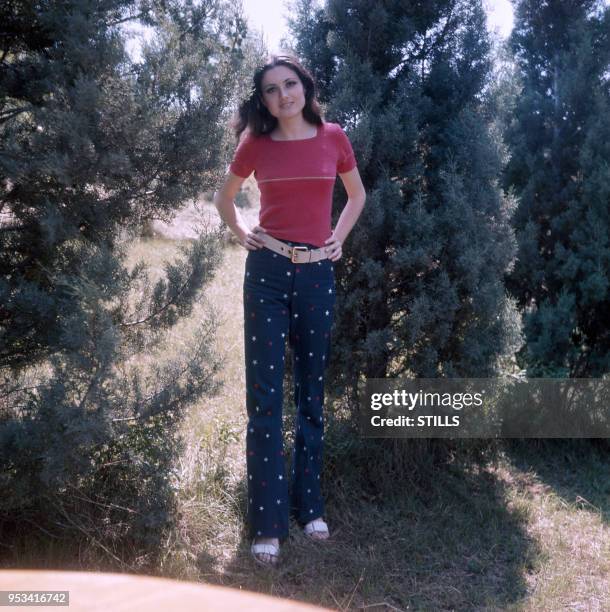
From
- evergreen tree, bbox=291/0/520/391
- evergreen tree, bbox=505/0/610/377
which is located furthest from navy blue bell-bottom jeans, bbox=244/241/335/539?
evergreen tree, bbox=505/0/610/377

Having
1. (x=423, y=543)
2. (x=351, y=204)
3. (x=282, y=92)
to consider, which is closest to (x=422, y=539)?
(x=423, y=543)

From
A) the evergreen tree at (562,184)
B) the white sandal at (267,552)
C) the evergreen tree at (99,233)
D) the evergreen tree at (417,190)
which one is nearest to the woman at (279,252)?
the white sandal at (267,552)

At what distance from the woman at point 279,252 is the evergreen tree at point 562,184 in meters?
2.02

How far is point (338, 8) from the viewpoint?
3711mm

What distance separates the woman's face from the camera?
300cm

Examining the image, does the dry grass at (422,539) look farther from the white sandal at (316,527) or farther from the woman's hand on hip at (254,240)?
the woman's hand on hip at (254,240)

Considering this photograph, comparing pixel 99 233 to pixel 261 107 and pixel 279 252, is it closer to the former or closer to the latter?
pixel 279 252

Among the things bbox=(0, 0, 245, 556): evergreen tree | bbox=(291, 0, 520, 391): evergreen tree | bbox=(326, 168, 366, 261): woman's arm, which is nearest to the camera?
bbox=(0, 0, 245, 556): evergreen tree

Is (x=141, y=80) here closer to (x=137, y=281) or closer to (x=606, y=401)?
(x=137, y=281)

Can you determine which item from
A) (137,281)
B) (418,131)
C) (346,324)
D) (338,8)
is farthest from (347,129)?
(137,281)

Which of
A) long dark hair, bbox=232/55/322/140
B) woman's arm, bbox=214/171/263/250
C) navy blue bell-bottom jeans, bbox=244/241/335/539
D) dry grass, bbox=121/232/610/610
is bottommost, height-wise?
dry grass, bbox=121/232/610/610

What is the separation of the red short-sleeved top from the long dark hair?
5 centimetres

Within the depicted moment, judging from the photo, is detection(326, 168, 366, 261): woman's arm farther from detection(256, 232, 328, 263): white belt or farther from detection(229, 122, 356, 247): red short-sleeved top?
detection(256, 232, 328, 263): white belt

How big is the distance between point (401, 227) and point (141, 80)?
1482mm
